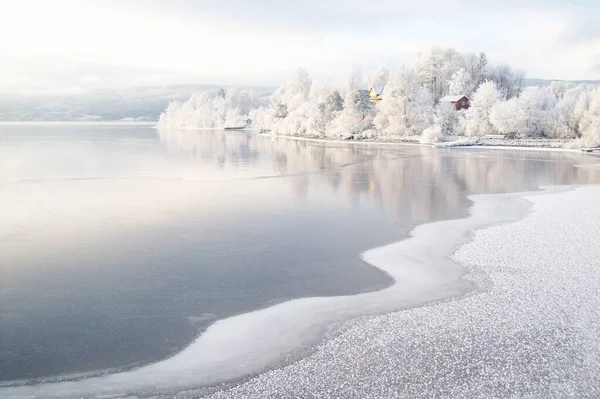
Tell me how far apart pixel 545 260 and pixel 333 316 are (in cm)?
671

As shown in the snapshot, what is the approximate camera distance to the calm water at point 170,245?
29.2 feet

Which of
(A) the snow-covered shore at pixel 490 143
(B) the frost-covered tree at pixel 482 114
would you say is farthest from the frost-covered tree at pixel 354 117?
(B) the frost-covered tree at pixel 482 114

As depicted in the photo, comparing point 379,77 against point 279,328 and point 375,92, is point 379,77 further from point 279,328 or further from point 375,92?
point 279,328

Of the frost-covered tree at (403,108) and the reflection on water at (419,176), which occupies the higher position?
the frost-covered tree at (403,108)

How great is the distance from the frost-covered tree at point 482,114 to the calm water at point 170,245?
126 ft

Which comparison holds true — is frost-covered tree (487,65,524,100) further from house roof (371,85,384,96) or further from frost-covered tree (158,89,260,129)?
frost-covered tree (158,89,260,129)

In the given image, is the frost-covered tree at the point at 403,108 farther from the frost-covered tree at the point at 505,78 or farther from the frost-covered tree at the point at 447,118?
the frost-covered tree at the point at 505,78

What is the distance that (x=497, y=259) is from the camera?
13.0 m

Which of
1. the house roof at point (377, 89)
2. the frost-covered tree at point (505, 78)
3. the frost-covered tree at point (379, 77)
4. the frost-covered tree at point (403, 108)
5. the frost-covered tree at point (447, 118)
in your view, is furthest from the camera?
the frost-covered tree at point (379, 77)

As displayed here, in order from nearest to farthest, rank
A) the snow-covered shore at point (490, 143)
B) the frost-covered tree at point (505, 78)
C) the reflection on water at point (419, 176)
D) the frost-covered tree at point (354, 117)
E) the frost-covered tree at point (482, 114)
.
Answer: the reflection on water at point (419, 176), the snow-covered shore at point (490, 143), the frost-covered tree at point (482, 114), the frost-covered tree at point (354, 117), the frost-covered tree at point (505, 78)

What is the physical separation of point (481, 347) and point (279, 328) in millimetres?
3634

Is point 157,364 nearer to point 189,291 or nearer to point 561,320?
point 189,291

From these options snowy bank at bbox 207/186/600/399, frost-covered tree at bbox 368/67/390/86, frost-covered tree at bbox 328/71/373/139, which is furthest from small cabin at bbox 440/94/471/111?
snowy bank at bbox 207/186/600/399

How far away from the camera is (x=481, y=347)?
8.28m
